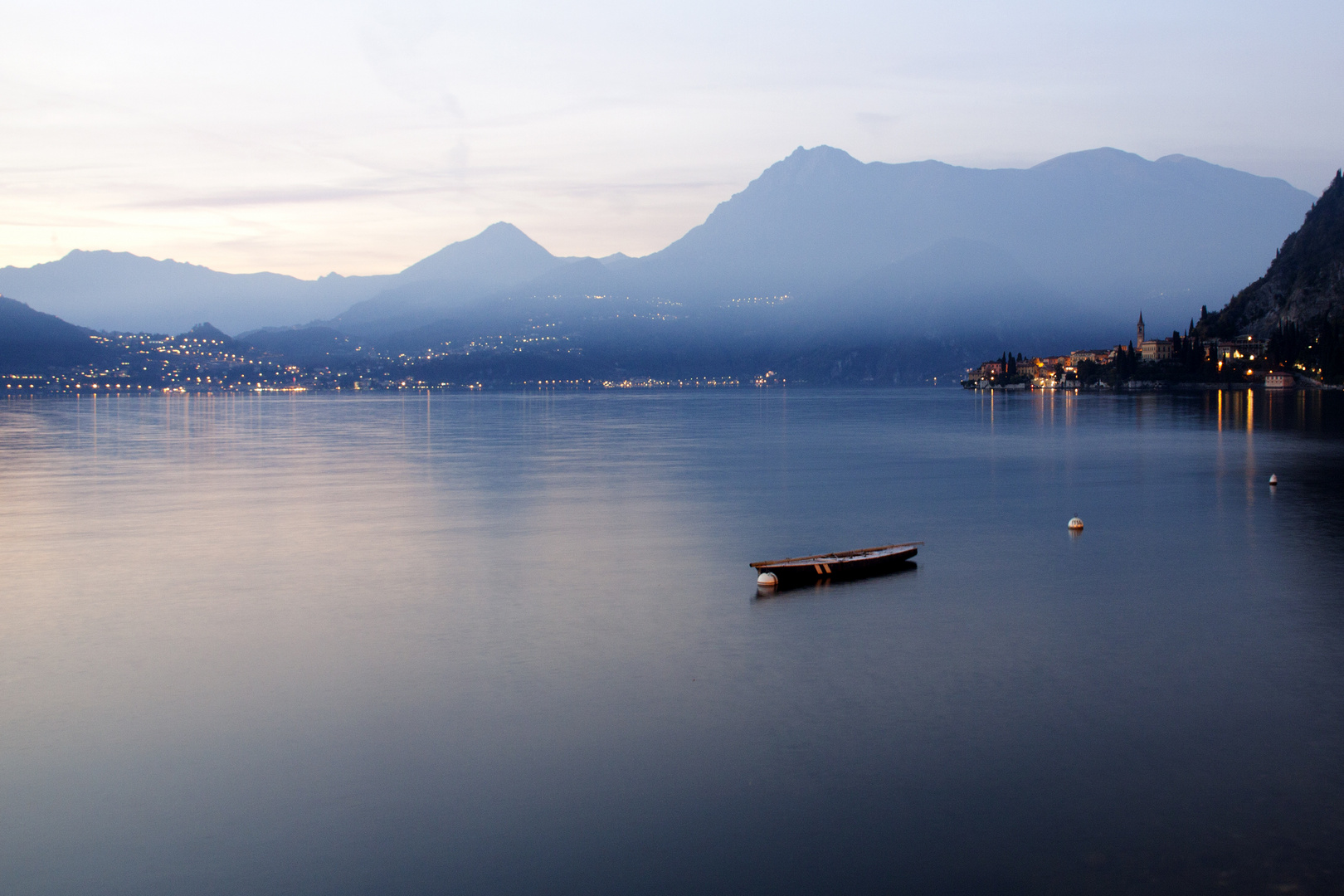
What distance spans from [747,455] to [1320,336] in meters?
148

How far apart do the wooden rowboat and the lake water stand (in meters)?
0.73

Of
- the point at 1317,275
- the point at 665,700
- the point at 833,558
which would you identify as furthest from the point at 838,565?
the point at 1317,275

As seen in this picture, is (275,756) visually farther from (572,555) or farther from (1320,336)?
(1320,336)

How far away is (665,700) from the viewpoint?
1558 cm

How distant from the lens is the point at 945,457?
58.7 metres

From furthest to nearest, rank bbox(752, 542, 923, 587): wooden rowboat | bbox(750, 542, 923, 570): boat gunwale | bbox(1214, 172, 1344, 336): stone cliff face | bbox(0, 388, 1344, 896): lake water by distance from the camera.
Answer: bbox(1214, 172, 1344, 336): stone cliff face, bbox(750, 542, 923, 570): boat gunwale, bbox(752, 542, 923, 587): wooden rowboat, bbox(0, 388, 1344, 896): lake water

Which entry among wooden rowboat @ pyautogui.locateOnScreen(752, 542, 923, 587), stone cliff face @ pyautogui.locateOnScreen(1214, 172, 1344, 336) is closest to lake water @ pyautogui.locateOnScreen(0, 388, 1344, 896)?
wooden rowboat @ pyautogui.locateOnScreen(752, 542, 923, 587)

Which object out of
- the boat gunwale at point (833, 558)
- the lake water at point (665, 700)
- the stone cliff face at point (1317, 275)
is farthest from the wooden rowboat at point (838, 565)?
the stone cliff face at point (1317, 275)

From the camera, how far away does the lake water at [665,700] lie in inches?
425

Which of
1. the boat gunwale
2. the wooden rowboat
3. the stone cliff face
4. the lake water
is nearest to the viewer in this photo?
the lake water

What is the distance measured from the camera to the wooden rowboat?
23750mm

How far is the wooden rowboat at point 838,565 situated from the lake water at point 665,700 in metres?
0.73

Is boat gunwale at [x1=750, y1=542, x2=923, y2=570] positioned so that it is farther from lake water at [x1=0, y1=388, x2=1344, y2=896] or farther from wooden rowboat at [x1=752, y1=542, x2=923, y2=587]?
lake water at [x1=0, y1=388, x2=1344, y2=896]

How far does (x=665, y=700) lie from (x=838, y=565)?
1005cm
